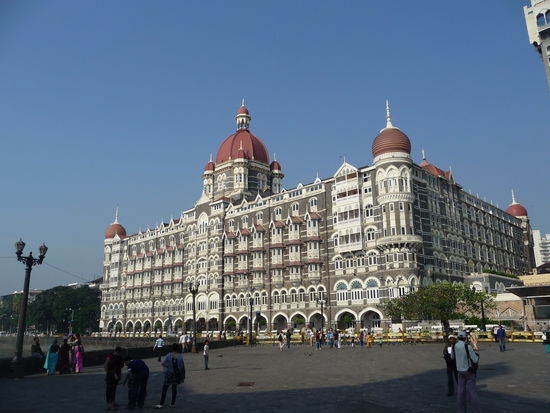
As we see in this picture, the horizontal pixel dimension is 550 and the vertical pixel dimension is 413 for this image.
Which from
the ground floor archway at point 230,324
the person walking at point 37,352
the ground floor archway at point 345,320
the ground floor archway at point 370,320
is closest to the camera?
the person walking at point 37,352

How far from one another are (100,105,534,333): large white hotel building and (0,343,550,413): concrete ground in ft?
104

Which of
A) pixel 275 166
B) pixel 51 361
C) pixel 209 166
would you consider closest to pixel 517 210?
pixel 275 166

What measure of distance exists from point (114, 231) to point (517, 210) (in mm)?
79430

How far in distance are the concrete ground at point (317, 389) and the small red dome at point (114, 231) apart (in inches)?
3158

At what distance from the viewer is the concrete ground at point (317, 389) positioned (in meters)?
12.3

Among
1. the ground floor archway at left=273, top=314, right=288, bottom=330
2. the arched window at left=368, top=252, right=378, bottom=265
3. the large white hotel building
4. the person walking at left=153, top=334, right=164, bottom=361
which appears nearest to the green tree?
the large white hotel building

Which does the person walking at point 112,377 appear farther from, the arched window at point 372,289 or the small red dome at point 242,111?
the small red dome at point 242,111

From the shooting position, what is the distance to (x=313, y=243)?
6053 cm

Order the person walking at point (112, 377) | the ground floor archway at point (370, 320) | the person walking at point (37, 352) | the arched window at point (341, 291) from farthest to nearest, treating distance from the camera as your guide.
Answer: the arched window at point (341, 291)
the ground floor archway at point (370, 320)
the person walking at point (37, 352)
the person walking at point (112, 377)

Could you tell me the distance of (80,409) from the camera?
12.8 m

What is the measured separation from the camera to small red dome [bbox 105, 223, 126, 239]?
99.3m

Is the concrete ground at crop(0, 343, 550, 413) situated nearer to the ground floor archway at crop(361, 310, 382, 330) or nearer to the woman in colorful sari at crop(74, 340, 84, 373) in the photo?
the woman in colorful sari at crop(74, 340, 84, 373)

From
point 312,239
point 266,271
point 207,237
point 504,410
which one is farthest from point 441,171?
point 504,410

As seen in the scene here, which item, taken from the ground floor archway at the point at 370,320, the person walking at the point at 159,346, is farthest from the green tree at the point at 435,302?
the person walking at the point at 159,346
